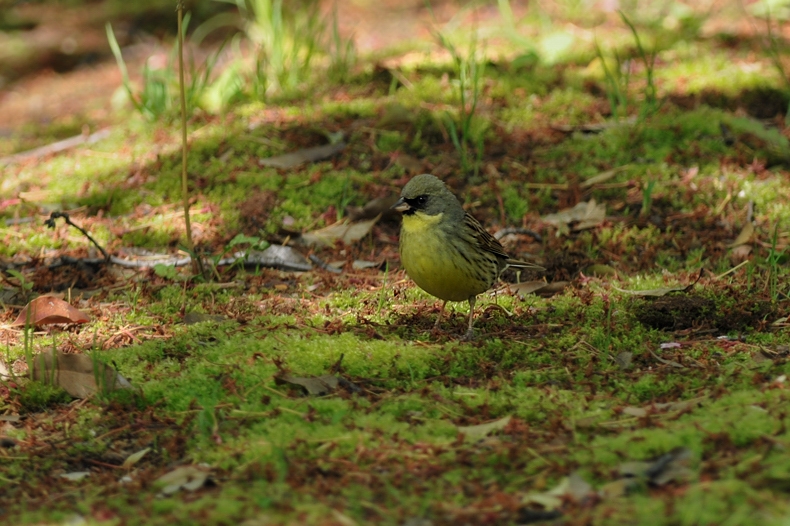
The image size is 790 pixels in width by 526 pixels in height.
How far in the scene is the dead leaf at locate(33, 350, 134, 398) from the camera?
441 cm

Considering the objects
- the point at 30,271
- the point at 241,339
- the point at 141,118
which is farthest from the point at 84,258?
the point at 141,118

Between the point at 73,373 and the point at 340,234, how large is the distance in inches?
106

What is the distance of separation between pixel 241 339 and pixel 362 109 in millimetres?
3832

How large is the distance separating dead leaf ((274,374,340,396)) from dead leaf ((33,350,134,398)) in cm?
76

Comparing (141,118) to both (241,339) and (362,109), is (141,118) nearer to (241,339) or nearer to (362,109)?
(362,109)

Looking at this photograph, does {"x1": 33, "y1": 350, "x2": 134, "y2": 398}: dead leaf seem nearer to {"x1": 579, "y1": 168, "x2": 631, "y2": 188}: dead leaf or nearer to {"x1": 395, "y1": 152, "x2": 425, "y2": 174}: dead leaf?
{"x1": 395, "y1": 152, "x2": 425, "y2": 174}: dead leaf

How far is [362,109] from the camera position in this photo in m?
8.27

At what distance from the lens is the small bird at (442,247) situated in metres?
5.18

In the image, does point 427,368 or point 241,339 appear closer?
point 427,368

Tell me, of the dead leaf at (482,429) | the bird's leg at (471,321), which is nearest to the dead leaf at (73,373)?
the dead leaf at (482,429)

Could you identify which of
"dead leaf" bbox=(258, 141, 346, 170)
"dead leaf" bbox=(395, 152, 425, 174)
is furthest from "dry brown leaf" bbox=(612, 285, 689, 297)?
"dead leaf" bbox=(258, 141, 346, 170)

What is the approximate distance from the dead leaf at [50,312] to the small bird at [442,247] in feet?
6.56

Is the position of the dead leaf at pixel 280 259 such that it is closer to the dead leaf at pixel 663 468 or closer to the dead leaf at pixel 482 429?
the dead leaf at pixel 482 429

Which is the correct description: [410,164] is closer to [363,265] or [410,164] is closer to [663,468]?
[363,265]
